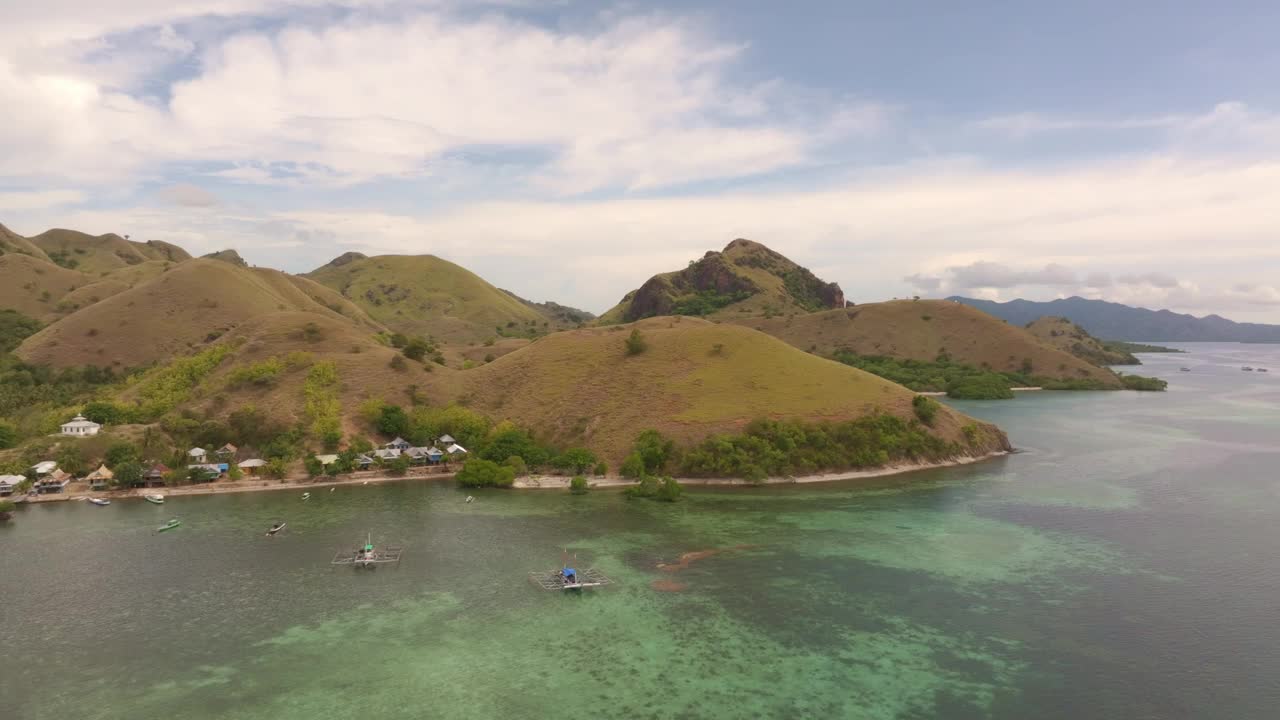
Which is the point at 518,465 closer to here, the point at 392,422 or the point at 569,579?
the point at 392,422

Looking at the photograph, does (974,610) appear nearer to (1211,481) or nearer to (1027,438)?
(1211,481)

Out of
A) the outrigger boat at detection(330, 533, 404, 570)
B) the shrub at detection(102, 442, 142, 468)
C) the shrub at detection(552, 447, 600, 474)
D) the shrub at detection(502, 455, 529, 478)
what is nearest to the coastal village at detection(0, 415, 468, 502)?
the shrub at detection(102, 442, 142, 468)

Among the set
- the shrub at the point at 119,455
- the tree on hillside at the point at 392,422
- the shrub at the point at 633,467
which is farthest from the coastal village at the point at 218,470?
the shrub at the point at 633,467

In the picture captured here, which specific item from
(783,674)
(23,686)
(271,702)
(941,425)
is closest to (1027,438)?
(941,425)

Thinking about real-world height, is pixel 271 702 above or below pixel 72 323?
below

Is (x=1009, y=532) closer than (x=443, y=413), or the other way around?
(x=1009, y=532)

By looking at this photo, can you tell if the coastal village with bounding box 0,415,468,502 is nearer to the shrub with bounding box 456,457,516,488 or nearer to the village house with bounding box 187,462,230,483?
the village house with bounding box 187,462,230,483

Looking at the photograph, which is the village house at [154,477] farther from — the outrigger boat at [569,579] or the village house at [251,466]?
the outrigger boat at [569,579]
